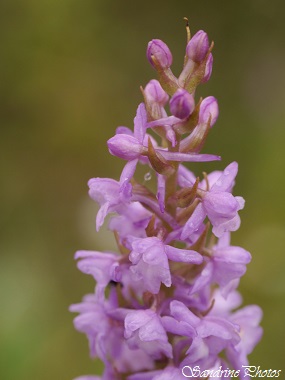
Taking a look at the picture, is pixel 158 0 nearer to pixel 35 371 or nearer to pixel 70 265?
pixel 70 265

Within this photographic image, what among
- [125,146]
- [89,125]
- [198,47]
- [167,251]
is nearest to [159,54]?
[198,47]

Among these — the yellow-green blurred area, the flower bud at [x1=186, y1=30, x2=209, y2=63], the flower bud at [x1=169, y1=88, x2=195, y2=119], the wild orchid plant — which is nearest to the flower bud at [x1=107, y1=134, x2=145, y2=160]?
the wild orchid plant

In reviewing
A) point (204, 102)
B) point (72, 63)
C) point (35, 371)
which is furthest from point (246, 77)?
point (204, 102)

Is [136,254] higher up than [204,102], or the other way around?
[204,102]

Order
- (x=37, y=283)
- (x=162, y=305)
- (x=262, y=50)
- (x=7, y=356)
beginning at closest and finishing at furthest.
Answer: (x=162, y=305), (x=7, y=356), (x=37, y=283), (x=262, y=50)

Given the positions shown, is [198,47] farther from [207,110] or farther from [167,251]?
[167,251]

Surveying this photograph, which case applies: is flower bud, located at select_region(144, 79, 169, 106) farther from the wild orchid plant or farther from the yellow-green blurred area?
the yellow-green blurred area

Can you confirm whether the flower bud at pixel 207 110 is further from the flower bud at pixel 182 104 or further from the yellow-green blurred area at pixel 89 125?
the yellow-green blurred area at pixel 89 125

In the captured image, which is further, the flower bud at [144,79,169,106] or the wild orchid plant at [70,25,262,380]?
the flower bud at [144,79,169,106]
